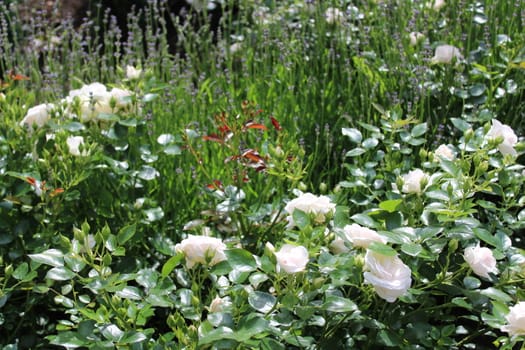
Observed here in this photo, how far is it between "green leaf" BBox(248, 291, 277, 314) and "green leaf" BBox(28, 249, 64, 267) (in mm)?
483

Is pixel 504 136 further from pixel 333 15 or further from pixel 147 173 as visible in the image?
pixel 333 15

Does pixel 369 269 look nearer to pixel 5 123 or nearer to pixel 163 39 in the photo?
pixel 5 123

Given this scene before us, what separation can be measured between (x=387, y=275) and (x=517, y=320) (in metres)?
0.29

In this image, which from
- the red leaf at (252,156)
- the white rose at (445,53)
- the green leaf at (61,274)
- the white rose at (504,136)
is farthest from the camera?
the white rose at (445,53)

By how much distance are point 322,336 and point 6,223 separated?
1075mm

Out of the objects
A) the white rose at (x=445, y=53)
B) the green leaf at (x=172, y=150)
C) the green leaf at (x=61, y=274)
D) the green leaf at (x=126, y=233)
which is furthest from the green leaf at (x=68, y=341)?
the white rose at (x=445, y=53)

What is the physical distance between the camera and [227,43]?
383cm

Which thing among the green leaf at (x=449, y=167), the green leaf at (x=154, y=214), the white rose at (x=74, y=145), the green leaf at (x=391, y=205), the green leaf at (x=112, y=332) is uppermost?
the green leaf at (x=449, y=167)

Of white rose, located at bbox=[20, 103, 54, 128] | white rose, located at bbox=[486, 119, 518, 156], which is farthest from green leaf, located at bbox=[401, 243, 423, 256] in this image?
white rose, located at bbox=[20, 103, 54, 128]

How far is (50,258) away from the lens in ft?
5.64

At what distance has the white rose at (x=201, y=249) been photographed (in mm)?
1648

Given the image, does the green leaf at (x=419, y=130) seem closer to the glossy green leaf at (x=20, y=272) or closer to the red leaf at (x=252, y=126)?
the red leaf at (x=252, y=126)

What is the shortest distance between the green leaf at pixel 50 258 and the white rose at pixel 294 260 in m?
0.55

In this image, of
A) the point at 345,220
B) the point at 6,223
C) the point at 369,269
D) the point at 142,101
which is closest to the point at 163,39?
the point at 142,101
